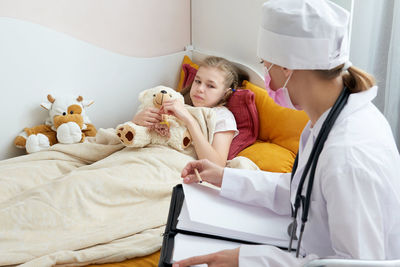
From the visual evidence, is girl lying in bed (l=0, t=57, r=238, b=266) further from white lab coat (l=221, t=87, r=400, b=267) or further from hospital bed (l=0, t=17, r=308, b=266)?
white lab coat (l=221, t=87, r=400, b=267)

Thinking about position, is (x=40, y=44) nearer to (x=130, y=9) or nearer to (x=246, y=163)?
(x=130, y=9)

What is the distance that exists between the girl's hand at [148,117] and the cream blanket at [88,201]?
116 millimetres

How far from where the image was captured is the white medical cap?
0.97 m

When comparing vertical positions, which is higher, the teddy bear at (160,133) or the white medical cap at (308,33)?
the white medical cap at (308,33)

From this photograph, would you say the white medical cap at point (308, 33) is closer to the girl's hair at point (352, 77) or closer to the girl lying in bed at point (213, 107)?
the girl's hair at point (352, 77)

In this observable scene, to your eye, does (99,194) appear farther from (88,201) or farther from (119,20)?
(119,20)

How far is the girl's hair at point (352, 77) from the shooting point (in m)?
1.00

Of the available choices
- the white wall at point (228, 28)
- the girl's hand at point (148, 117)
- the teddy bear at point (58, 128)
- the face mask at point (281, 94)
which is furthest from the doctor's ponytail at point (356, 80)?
the teddy bear at point (58, 128)

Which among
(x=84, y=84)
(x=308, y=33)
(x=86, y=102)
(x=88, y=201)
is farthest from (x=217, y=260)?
(x=84, y=84)

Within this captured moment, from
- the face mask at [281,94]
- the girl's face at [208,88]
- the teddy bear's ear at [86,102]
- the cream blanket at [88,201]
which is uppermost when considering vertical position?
the face mask at [281,94]

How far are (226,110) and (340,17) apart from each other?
1121 millimetres

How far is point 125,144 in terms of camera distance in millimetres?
1876

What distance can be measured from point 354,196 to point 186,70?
70.8 inches

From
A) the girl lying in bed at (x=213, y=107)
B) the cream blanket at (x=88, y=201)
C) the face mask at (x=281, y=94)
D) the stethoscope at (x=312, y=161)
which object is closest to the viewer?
the stethoscope at (x=312, y=161)
